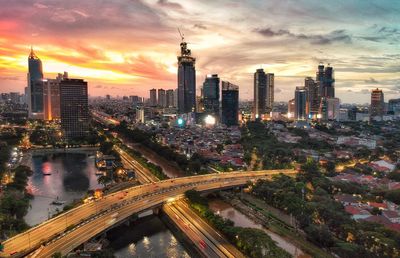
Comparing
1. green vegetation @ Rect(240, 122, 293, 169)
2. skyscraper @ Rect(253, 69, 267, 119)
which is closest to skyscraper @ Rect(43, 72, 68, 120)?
green vegetation @ Rect(240, 122, 293, 169)

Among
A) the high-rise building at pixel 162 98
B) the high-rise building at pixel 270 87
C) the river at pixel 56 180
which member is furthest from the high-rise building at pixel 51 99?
the high-rise building at pixel 162 98

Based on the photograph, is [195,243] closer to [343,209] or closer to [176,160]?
[343,209]

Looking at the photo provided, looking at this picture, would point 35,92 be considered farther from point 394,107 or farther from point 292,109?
point 394,107

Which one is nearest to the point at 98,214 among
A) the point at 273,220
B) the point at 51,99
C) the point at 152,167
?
the point at 273,220

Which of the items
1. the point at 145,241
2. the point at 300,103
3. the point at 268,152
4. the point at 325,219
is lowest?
the point at 145,241

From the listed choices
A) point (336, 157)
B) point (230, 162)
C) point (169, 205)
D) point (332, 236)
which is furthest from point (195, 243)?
point (336, 157)
